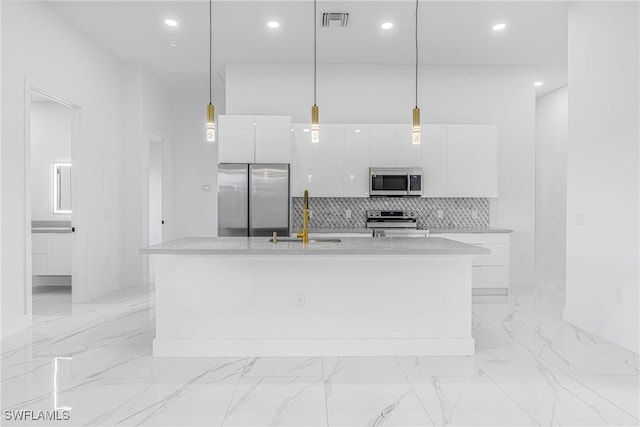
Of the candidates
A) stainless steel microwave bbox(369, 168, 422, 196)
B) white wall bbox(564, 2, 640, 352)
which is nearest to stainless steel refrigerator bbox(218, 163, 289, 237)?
stainless steel microwave bbox(369, 168, 422, 196)

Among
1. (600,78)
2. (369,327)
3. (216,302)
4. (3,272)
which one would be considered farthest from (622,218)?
(3,272)

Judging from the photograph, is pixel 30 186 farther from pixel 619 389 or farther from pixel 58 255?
pixel 619 389

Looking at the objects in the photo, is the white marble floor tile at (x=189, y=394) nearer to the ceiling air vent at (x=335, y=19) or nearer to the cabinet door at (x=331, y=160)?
the cabinet door at (x=331, y=160)

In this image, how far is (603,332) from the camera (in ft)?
11.8

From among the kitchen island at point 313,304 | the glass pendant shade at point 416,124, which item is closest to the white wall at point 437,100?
the glass pendant shade at point 416,124

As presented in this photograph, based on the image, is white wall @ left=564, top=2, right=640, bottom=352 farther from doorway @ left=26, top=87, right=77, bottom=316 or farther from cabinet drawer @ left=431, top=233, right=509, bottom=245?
doorway @ left=26, top=87, right=77, bottom=316

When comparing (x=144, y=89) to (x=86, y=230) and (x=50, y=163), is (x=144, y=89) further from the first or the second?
(x=86, y=230)

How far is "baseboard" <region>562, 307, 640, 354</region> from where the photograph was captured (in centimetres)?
328

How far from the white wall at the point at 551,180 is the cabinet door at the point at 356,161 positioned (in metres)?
3.54

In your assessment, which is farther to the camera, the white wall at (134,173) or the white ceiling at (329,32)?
the white wall at (134,173)

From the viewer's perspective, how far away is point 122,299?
5.09 metres

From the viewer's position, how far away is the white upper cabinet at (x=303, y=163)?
A: 18.0 ft

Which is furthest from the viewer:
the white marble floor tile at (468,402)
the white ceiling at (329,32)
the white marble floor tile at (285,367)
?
the white ceiling at (329,32)

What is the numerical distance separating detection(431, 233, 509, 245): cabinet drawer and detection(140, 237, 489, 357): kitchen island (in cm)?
218
